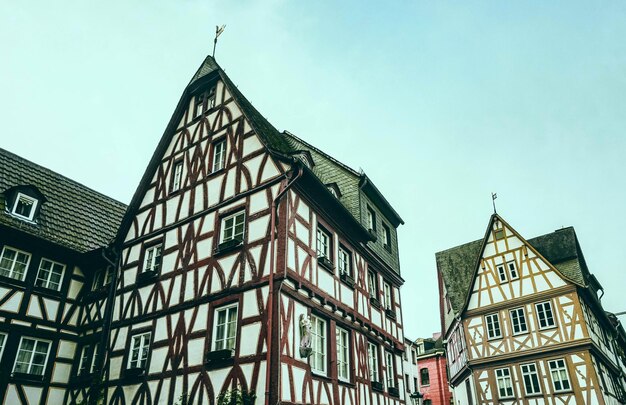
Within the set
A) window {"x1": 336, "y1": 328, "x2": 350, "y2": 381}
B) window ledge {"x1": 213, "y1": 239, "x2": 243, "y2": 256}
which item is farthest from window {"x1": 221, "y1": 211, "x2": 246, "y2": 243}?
window {"x1": 336, "y1": 328, "x2": 350, "y2": 381}

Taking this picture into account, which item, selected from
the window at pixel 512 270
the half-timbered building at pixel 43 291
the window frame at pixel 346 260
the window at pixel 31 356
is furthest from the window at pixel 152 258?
the window at pixel 512 270

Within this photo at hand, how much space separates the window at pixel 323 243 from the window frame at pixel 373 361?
360 centimetres

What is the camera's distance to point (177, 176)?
16438 millimetres

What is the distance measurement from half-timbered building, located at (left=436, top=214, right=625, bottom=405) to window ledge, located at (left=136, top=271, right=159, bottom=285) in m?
18.0

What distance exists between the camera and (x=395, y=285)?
19.0 metres

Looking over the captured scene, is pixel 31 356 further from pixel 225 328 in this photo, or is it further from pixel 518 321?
pixel 518 321

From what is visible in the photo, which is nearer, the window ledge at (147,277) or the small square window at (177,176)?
the window ledge at (147,277)

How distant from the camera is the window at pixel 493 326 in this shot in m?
24.5

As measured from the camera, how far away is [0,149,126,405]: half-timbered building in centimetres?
1455

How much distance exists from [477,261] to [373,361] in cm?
1300

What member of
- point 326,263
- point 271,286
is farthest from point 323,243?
point 271,286

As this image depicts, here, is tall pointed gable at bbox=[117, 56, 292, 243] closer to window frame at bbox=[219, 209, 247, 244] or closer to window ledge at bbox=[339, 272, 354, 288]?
window frame at bbox=[219, 209, 247, 244]

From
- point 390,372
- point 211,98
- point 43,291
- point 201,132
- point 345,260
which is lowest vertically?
point 390,372

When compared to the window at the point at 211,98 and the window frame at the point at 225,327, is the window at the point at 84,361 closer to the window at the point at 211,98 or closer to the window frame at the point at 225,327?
the window frame at the point at 225,327
